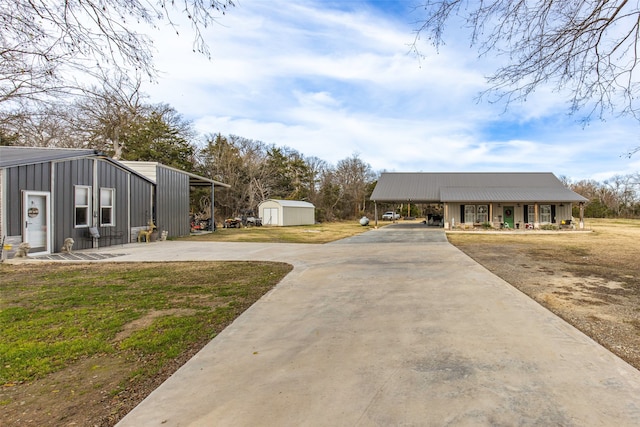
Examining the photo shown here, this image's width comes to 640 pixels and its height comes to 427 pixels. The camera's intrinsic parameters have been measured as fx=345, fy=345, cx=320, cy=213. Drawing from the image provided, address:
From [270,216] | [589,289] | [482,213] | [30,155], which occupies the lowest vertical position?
[589,289]

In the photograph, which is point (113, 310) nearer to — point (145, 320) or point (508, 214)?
point (145, 320)

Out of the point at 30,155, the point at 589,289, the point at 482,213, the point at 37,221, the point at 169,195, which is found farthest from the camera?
the point at 482,213

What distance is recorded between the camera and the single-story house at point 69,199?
969 centimetres

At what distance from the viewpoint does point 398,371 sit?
112 inches

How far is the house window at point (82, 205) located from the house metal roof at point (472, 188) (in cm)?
2074

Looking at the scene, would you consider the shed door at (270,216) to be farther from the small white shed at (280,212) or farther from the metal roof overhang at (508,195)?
the metal roof overhang at (508,195)

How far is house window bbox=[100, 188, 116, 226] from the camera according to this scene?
43.2 feet

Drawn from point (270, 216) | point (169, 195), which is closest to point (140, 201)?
point (169, 195)

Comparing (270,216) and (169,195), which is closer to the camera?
(169,195)

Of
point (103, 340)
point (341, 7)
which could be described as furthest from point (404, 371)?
point (341, 7)

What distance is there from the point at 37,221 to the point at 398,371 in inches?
473

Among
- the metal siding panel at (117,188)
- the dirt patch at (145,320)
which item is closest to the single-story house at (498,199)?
the metal siding panel at (117,188)

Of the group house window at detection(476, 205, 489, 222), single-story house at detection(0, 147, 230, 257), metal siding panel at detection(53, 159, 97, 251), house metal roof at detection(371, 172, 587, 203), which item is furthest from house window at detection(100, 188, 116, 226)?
house window at detection(476, 205, 489, 222)

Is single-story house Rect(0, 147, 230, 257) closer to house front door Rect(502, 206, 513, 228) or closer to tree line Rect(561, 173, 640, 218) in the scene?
house front door Rect(502, 206, 513, 228)
